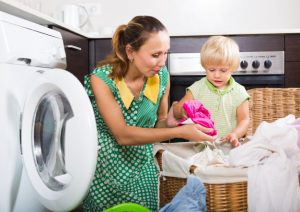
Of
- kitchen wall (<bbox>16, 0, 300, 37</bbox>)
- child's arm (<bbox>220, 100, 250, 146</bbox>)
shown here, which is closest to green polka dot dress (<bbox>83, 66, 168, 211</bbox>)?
child's arm (<bbox>220, 100, 250, 146</bbox>)

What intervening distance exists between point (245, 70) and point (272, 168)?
1.27 meters

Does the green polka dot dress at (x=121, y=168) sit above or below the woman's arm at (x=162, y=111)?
below

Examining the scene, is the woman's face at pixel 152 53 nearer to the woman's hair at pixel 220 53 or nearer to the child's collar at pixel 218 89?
the woman's hair at pixel 220 53

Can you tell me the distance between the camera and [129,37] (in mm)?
1597

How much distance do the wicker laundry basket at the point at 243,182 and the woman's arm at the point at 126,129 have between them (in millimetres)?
73

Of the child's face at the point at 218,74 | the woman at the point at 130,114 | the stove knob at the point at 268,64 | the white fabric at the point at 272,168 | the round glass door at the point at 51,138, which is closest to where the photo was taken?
the white fabric at the point at 272,168

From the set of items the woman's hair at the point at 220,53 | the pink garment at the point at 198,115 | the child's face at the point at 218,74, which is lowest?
the pink garment at the point at 198,115

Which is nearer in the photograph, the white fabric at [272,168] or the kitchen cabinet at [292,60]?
the white fabric at [272,168]

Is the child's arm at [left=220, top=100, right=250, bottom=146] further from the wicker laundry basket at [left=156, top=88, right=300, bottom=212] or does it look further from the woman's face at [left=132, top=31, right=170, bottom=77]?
the woman's face at [left=132, top=31, right=170, bottom=77]

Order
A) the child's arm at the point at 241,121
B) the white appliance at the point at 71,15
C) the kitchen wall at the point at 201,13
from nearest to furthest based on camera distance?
the child's arm at the point at 241,121 < the white appliance at the point at 71,15 < the kitchen wall at the point at 201,13

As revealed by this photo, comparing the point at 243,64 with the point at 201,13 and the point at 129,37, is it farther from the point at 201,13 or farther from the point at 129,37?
the point at 129,37

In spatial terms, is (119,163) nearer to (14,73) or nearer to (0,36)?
(14,73)

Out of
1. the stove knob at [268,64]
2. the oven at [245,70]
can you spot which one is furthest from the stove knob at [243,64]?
the stove knob at [268,64]

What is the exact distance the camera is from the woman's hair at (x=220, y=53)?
6.14 feet
